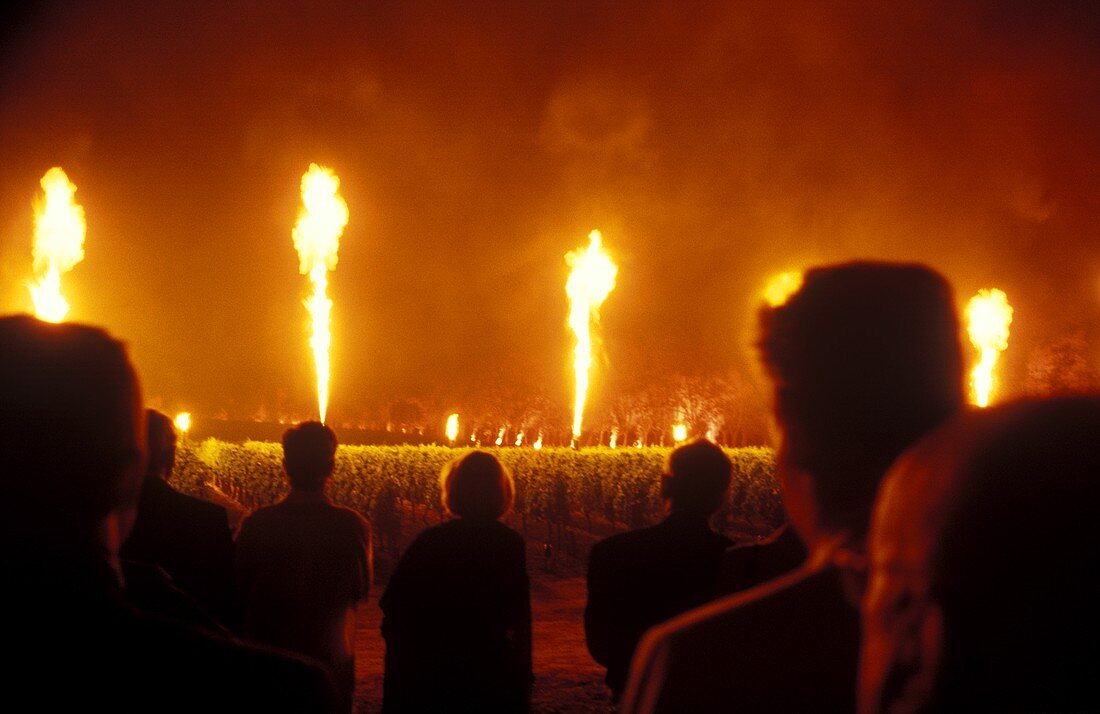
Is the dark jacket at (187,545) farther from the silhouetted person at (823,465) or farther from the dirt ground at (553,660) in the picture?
the silhouetted person at (823,465)

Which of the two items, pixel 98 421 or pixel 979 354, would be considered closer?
pixel 98 421

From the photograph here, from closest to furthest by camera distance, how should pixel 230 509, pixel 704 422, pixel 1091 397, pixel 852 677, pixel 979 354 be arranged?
pixel 1091 397 → pixel 852 677 → pixel 230 509 → pixel 979 354 → pixel 704 422

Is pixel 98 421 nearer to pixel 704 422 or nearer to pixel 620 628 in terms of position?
pixel 620 628

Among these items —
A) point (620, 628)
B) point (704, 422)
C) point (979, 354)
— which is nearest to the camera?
point (620, 628)

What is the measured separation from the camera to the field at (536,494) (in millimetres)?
13773

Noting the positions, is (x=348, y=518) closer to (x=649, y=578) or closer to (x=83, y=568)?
(x=649, y=578)

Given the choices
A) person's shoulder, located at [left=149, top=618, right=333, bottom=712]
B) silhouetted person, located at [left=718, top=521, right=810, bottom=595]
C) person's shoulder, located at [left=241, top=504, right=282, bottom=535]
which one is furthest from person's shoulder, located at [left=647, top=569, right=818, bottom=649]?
person's shoulder, located at [left=241, top=504, right=282, bottom=535]

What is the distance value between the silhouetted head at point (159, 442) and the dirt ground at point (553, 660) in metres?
2.44

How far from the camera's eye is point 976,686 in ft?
2.43

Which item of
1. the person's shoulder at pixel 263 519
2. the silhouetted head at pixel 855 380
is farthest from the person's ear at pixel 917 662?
the person's shoulder at pixel 263 519

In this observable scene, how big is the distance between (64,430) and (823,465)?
1263 millimetres

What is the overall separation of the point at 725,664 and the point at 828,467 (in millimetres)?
396

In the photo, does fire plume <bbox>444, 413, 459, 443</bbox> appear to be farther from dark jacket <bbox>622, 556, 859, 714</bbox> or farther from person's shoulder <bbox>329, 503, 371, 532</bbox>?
dark jacket <bbox>622, 556, 859, 714</bbox>

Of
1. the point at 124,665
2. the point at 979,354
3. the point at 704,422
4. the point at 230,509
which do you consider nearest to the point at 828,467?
the point at 124,665
